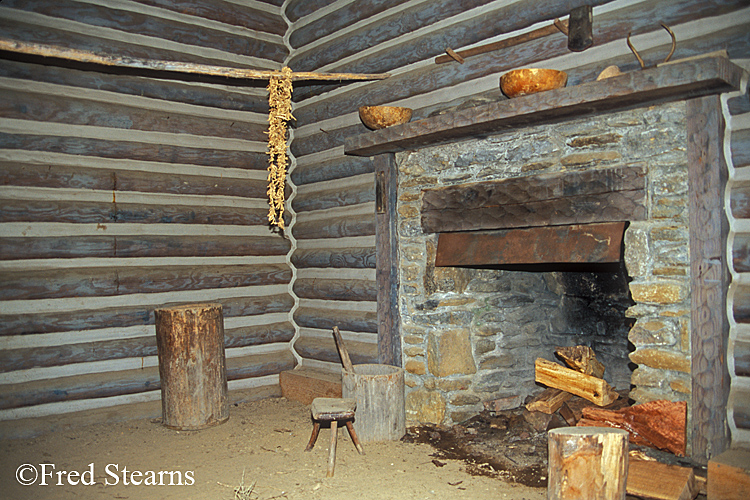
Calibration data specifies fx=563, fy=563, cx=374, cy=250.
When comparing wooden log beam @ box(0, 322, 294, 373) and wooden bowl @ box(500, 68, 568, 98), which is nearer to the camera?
wooden bowl @ box(500, 68, 568, 98)

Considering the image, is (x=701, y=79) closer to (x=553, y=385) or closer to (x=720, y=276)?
(x=720, y=276)

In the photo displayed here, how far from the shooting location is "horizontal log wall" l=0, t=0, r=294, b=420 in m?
Answer: 5.16

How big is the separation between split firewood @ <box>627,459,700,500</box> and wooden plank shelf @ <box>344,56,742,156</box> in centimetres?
229

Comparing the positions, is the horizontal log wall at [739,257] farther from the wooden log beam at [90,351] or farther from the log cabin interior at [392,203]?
the wooden log beam at [90,351]

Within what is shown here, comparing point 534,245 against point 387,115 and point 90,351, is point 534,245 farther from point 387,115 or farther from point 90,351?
point 90,351

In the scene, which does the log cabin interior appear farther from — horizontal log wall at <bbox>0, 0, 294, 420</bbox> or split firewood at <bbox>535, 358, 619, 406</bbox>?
split firewood at <bbox>535, 358, 619, 406</bbox>

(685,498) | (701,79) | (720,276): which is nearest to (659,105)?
(701,79)

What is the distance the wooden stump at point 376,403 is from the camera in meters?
4.70

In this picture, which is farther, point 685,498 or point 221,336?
point 221,336

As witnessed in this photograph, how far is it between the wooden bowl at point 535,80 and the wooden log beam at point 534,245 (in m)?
1.02

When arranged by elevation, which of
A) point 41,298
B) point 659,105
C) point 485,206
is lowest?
point 41,298

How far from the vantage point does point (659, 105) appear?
12.0 feet

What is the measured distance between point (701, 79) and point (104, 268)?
522cm

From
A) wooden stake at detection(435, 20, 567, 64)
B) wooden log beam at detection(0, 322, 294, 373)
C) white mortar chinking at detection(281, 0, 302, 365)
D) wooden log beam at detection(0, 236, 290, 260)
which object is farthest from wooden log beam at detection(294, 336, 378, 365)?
wooden stake at detection(435, 20, 567, 64)
